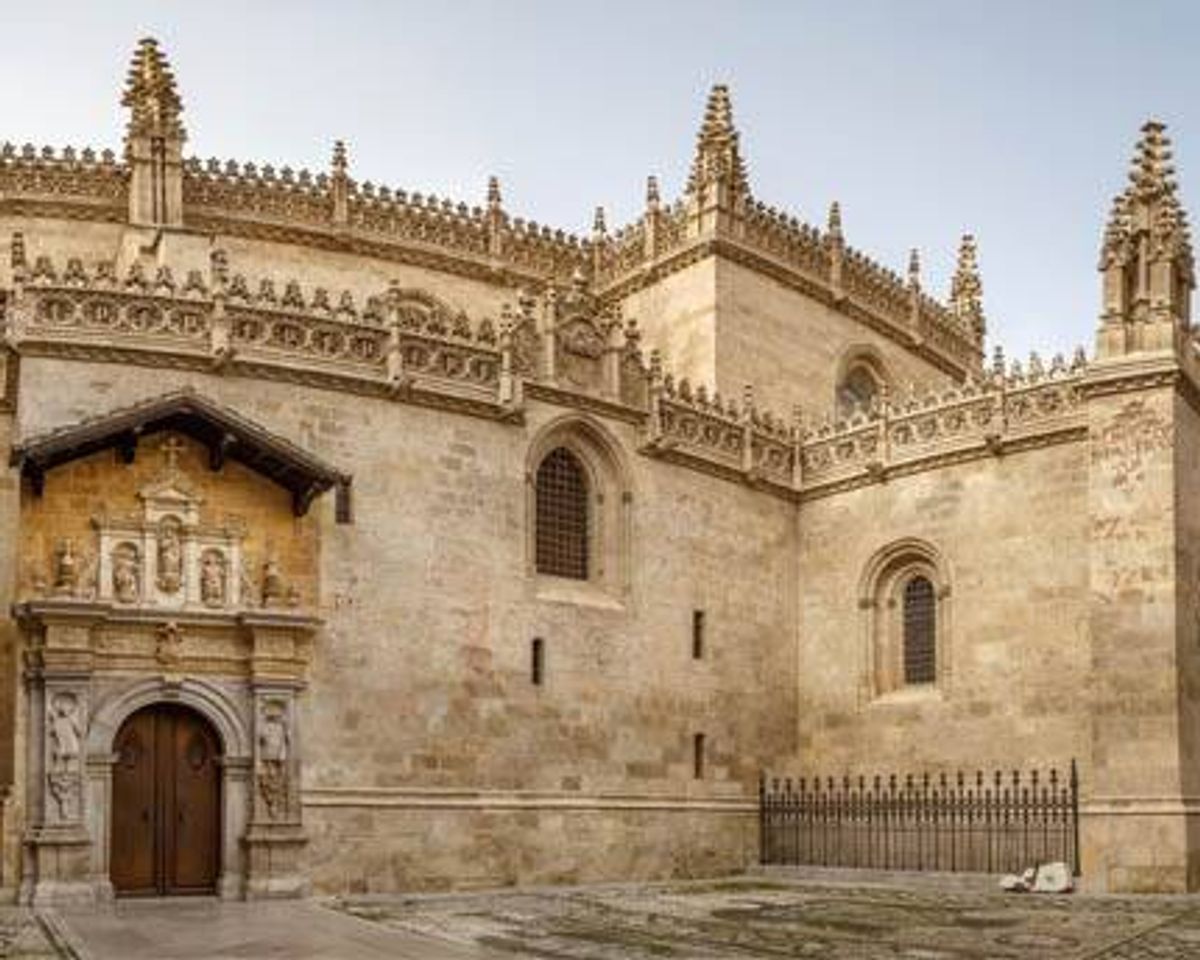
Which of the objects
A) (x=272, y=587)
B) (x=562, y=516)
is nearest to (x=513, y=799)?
(x=562, y=516)

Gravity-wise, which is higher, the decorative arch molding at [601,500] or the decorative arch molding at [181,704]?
the decorative arch molding at [601,500]

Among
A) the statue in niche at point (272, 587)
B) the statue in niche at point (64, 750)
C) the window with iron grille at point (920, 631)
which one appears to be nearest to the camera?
the statue in niche at point (64, 750)

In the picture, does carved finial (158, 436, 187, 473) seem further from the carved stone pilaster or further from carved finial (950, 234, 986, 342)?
carved finial (950, 234, 986, 342)

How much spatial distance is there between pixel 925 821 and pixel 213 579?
1265cm

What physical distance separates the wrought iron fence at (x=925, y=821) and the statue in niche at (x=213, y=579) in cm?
1131

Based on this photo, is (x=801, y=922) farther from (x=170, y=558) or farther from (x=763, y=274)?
(x=763, y=274)

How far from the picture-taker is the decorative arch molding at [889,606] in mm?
27812

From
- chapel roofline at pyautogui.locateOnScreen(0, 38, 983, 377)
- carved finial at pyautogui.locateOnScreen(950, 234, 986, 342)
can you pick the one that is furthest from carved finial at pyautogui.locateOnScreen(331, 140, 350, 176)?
carved finial at pyautogui.locateOnScreen(950, 234, 986, 342)

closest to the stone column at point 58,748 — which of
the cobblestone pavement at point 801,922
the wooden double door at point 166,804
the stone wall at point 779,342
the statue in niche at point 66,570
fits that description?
the statue in niche at point 66,570

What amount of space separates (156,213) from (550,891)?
1525 cm

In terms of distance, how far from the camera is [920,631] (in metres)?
28.1

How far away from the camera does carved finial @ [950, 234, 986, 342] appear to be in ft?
142

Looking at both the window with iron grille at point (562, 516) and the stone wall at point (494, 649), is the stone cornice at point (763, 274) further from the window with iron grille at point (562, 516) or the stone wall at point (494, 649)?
the window with iron grille at point (562, 516)

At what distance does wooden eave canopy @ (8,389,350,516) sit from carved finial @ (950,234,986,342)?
2495 centimetres
